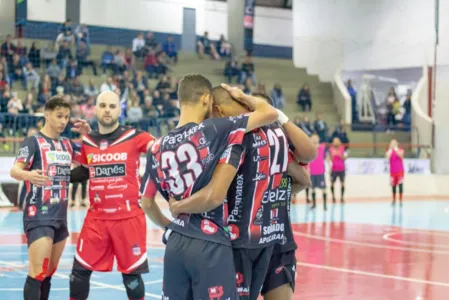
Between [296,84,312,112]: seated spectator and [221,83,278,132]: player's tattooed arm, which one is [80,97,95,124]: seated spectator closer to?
[296,84,312,112]: seated spectator

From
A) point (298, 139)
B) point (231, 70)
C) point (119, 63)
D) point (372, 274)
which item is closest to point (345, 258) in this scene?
point (372, 274)

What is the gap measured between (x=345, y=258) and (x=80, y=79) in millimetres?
18037

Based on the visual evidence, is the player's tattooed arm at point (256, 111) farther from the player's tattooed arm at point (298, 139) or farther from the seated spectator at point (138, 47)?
the seated spectator at point (138, 47)

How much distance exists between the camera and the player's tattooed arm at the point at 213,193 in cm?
466

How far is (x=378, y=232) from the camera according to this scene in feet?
55.0

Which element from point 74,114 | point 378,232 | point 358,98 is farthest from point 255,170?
point 358,98

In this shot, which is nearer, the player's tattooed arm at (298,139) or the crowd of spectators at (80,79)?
the player's tattooed arm at (298,139)

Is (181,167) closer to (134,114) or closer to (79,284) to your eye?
(79,284)

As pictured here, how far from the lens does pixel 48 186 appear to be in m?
7.72

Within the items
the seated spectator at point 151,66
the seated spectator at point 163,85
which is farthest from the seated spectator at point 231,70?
the seated spectator at point 163,85

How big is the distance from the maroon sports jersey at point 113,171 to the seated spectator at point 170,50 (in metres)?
25.7

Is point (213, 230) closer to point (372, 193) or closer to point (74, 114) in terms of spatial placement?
point (74, 114)

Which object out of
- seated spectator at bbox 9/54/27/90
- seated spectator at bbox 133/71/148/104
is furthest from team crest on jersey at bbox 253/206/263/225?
seated spectator at bbox 133/71/148/104

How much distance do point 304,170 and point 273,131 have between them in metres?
0.47
